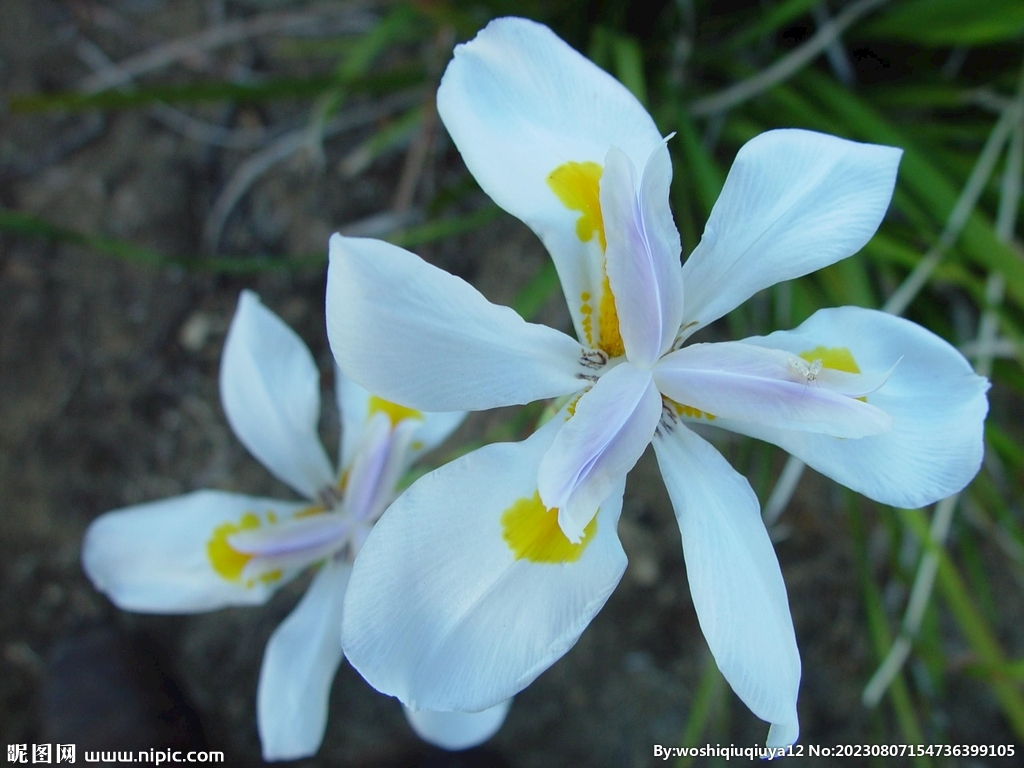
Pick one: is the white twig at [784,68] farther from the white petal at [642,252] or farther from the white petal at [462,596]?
the white petal at [462,596]

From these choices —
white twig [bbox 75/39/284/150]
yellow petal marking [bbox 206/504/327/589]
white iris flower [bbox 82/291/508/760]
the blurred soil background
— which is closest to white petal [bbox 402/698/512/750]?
white iris flower [bbox 82/291/508/760]

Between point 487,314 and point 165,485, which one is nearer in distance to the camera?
point 487,314

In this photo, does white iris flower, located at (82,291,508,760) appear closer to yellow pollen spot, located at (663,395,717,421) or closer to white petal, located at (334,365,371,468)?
white petal, located at (334,365,371,468)

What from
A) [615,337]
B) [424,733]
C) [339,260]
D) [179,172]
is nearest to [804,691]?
[424,733]

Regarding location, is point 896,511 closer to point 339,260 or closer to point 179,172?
point 339,260

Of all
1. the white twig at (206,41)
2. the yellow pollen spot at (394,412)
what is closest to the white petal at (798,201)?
the yellow pollen spot at (394,412)
